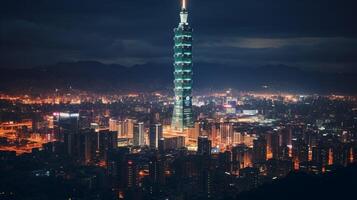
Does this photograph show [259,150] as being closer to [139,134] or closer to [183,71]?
[139,134]

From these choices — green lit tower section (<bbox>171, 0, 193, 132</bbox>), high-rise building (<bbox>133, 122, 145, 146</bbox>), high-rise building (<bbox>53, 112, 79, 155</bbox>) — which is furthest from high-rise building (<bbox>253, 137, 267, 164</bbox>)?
high-rise building (<bbox>53, 112, 79, 155</bbox>)

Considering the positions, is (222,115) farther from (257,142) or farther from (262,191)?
(262,191)

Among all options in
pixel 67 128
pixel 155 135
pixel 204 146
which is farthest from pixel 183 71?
pixel 204 146

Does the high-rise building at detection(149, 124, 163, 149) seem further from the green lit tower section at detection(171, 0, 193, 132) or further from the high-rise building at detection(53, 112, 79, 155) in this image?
the high-rise building at detection(53, 112, 79, 155)

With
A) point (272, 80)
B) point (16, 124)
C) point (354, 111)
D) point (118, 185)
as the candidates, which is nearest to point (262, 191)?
point (118, 185)

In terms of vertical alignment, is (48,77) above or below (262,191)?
above

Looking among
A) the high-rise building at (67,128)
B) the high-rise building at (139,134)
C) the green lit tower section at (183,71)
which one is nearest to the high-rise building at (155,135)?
the high-rise building at (139,134)

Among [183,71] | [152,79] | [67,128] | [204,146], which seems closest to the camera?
[204,146]

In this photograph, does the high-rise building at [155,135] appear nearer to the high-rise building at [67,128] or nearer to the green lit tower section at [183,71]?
the green lit tower section at [183,71]
